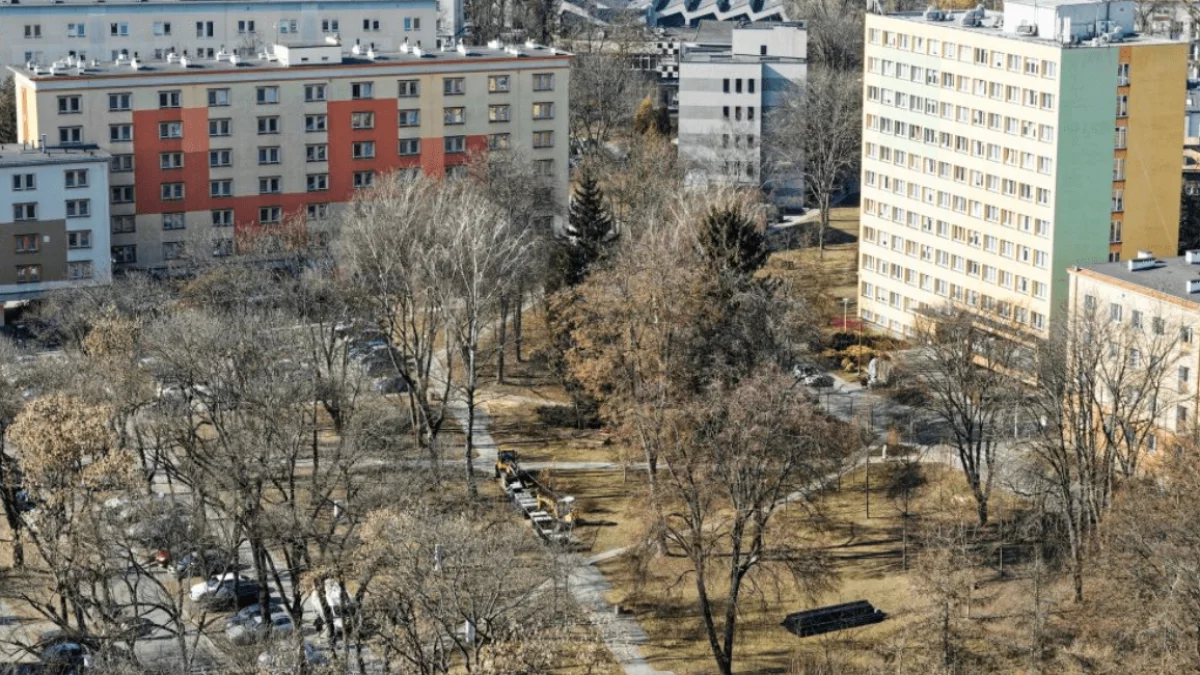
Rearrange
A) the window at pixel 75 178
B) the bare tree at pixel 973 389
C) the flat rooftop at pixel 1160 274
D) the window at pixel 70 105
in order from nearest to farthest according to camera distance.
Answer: the bare tree at pixel 973 389
the flat rooftop at pixel 1160 274
the window at pixel 75 178
the window at pixel 70 105

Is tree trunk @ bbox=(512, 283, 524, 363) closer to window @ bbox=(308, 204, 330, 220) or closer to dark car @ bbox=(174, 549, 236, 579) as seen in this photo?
window @ bbox=(308, 204, 330, 220)

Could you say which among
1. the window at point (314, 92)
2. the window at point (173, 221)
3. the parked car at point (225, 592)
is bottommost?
the parked car at point (225, 592)

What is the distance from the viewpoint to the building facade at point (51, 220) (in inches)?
3462

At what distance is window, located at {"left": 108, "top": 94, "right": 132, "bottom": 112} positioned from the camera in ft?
305

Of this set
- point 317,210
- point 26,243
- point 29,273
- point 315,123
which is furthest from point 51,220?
point 315,123

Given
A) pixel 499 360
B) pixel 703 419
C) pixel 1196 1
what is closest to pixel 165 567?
pixel 703 419

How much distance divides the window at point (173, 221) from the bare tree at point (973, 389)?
36.6m

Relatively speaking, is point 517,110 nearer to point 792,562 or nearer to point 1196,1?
point 792,562

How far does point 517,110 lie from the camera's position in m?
99.8

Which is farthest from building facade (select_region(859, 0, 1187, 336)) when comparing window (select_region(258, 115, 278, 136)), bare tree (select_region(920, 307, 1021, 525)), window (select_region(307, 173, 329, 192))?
window (select_region(258, 115, 278, 136))

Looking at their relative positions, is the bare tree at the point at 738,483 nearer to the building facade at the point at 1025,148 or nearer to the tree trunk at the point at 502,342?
the tree trunk at the point at 502,342

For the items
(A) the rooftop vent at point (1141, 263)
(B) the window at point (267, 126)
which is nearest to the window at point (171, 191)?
(B) the window at point (267, 126)

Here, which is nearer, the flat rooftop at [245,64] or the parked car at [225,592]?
the parked car at [225,592]

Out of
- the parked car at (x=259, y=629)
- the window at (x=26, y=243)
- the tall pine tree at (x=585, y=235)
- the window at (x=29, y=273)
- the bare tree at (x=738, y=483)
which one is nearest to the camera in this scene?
the parked car at (x=259, y=629)
